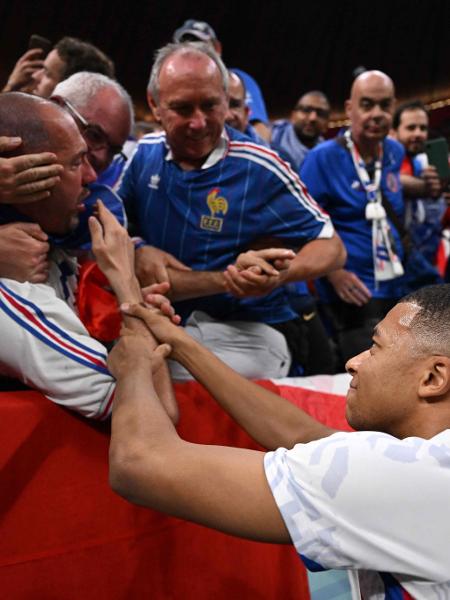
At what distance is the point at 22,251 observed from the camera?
1.37m

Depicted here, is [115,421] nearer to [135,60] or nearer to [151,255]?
[151,255]

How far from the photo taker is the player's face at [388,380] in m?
1.03

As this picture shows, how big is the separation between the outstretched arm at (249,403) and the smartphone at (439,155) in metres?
2.38

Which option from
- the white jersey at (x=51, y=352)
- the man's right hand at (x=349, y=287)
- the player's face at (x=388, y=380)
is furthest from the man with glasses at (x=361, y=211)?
the player's face at (x=388, y=380)

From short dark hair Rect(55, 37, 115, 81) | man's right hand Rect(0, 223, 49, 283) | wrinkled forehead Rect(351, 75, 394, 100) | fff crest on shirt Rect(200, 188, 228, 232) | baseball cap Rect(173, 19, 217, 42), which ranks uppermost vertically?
baseball cap Rect(173, 19, 217, 42)

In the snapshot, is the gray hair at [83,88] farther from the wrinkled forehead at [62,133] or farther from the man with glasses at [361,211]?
the man with glasses at [361,211]

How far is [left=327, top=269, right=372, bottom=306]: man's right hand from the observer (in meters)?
2.96

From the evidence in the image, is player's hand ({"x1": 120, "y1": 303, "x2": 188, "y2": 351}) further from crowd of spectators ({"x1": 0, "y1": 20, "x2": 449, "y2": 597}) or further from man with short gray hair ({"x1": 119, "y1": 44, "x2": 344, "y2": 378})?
man with short gray hair ({"x1": 119, "y1": 44, "x2": 344, "y2": 378})

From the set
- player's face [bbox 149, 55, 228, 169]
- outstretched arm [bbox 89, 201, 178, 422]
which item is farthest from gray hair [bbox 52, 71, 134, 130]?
outstretched arm [bbox 89, 201, 178, 422]

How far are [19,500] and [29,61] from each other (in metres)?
1.77

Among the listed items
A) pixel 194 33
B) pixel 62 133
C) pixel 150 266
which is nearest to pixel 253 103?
pixel 194 33

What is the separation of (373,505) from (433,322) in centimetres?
29

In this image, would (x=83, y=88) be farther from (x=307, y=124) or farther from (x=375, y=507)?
(x=307, y=124)

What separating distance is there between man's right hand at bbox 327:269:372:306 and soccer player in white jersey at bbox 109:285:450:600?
1870 millimetres
